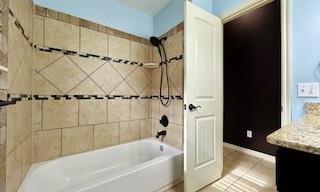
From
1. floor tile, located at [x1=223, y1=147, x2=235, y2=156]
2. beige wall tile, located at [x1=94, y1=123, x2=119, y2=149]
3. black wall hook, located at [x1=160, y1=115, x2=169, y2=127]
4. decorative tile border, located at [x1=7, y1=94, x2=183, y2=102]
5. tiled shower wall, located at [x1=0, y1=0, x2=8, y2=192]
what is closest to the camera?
tiled shower wall, located at [x1=0, y1=0, x2=8, y2=192]

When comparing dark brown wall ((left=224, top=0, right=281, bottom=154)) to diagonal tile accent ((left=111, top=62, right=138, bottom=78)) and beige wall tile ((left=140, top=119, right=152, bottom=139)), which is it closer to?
beige wall tile ((left=140, top=119, right=152, bottom=139))

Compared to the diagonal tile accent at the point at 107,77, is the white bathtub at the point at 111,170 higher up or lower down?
lower down

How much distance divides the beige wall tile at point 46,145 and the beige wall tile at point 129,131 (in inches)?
28.1

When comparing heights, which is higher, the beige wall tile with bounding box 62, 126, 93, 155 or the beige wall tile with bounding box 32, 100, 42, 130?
the beige wall tile with bounding box 32, 100, 42, 130

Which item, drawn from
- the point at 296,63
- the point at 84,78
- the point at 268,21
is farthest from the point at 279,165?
the point at 268,21

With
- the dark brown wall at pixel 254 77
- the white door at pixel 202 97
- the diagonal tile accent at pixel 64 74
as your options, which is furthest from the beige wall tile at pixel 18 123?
the dark brown wall at pixel 254 77

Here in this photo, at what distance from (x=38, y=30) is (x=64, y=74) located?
47 centimetres

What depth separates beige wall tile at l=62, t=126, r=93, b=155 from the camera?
5.46ft

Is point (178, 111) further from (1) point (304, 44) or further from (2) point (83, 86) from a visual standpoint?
(1) point (304, 44)

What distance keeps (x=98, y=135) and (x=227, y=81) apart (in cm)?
246

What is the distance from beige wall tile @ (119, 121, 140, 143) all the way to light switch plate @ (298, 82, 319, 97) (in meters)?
1.83

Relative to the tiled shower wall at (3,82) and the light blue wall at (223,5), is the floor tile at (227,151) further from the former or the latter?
the tiled shower wall at (3,82)

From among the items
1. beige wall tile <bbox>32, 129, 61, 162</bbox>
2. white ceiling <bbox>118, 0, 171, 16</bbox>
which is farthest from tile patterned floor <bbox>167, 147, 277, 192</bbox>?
white ceiling <bbox>118, 0, 171, 16</bbox>

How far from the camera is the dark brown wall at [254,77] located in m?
2.25
